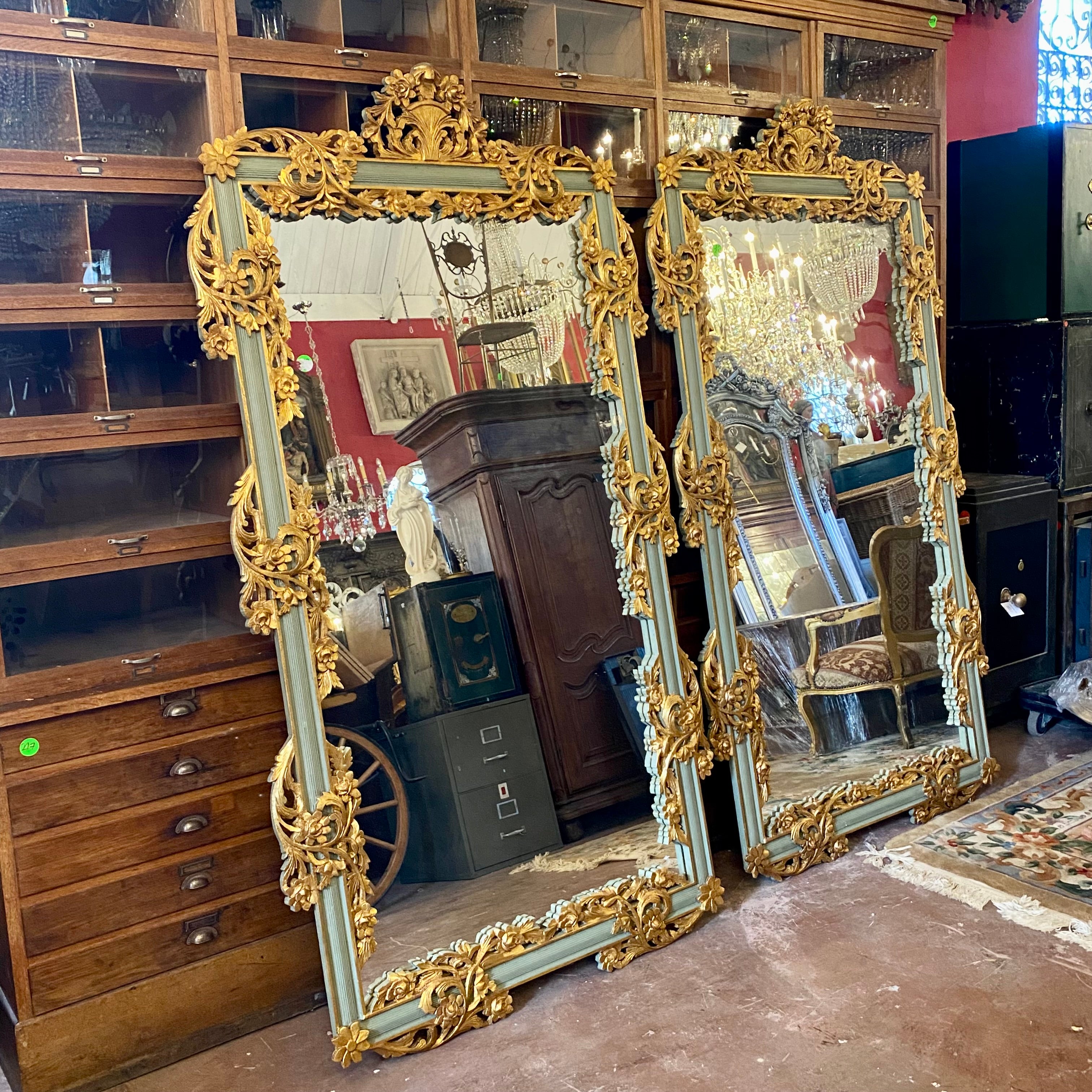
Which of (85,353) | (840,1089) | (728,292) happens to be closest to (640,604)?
(728,292)

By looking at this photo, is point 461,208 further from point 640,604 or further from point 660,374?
point 640,604

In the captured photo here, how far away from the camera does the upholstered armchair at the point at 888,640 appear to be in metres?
2.83

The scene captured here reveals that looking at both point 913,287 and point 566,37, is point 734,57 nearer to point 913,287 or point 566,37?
point 566,37

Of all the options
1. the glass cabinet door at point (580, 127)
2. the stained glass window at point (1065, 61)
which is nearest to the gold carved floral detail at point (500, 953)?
the glass cabinet door at point (580, 127)

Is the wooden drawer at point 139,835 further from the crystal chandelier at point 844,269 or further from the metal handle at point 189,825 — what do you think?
the crystal chandelier at point 844,269

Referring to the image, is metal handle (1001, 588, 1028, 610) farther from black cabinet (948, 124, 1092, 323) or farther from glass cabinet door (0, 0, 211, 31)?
glass cabinet door (0, 0, 211, 31)

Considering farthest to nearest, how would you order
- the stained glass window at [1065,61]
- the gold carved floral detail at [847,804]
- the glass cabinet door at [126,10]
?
the stained glass window at [1065,61]
the gold carved floral detail at [847,804]
the glass cabinet door at [126,10]

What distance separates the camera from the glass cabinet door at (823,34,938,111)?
120 inches

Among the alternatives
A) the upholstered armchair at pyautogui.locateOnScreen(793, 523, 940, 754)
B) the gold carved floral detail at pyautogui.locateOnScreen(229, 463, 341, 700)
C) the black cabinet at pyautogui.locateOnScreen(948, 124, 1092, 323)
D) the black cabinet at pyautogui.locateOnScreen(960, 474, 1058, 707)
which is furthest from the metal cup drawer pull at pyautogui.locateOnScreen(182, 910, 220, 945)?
the black cabinet at pyautogui.locateOnScreen(948, 124, 1092, 323)

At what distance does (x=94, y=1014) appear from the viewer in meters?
2.09

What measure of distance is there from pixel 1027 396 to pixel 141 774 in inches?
119

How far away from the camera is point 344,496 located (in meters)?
2.16

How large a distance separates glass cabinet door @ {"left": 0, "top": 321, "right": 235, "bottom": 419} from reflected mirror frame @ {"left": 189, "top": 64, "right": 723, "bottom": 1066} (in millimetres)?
170

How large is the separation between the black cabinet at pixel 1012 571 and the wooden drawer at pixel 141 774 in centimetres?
232
